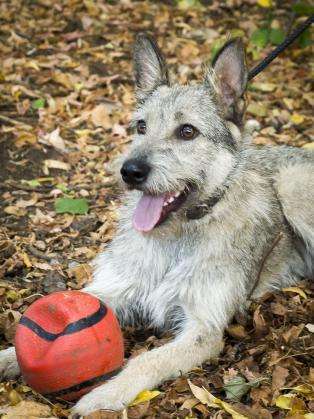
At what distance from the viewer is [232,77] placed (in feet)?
16.8

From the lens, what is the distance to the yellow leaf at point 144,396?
4445 mm

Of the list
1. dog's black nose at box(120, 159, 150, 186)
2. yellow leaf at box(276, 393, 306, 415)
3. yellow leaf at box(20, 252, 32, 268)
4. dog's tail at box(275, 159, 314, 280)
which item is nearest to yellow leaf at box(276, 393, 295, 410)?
yellow leaf at box(276, 393, 306, 415)

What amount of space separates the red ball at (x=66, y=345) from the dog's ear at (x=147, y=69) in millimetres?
2055

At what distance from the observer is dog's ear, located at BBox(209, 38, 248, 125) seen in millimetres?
5023

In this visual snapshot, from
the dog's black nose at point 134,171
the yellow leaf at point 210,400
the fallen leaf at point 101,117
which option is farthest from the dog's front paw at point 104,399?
the fallen leaf at point 101,117

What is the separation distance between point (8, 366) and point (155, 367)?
1.06 metres

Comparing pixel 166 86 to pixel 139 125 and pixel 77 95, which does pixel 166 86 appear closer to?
pixel 139 125

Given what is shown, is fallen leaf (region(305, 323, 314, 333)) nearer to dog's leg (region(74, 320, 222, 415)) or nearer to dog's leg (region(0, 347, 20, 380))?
dog's leg (region(74, 320, 222, 415))

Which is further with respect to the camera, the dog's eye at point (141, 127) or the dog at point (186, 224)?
the dog's eye at point (141, 127)

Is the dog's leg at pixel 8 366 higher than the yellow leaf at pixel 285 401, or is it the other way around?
the dog's leg at pixel 8 366

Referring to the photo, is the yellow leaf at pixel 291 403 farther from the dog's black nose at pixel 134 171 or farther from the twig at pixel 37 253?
the twig at pixel 37 253

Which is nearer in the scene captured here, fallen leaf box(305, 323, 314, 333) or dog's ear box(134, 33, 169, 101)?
fallen leaf box(305, 323, 314, 333)

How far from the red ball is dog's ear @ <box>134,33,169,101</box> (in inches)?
80.9

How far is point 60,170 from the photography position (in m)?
8.02
